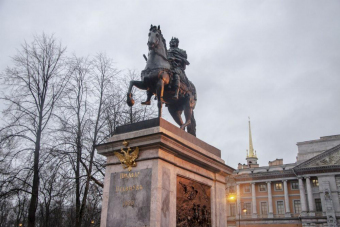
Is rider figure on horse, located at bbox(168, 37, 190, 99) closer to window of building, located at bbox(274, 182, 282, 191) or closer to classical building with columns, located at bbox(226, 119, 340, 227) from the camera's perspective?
classical building with columns, located at bbox(226, 119, 340, 227)

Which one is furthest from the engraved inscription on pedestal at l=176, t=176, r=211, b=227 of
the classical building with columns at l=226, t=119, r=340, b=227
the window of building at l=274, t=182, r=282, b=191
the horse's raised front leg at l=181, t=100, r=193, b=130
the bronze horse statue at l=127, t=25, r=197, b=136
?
the window of building at l=274, t=182, r=282, b=191

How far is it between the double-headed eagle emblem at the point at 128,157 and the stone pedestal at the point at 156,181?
0.27 feet

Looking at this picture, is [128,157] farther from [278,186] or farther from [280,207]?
[278,186]

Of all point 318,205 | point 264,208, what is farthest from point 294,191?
point 264,208

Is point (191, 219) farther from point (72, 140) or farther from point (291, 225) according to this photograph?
point (291, 225)

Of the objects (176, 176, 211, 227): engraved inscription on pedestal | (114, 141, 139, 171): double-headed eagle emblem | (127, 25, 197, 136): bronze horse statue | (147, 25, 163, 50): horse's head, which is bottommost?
(176, 176, 211, 227): engraved inscription on pedestal

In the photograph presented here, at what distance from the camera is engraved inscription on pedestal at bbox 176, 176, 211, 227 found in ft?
25.5

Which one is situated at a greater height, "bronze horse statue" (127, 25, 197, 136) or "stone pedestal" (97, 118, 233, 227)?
"bronze horse statue" (127, 25, 197, 136)

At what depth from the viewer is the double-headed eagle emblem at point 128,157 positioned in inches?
295

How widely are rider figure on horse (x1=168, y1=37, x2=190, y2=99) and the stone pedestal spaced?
5.26 feet

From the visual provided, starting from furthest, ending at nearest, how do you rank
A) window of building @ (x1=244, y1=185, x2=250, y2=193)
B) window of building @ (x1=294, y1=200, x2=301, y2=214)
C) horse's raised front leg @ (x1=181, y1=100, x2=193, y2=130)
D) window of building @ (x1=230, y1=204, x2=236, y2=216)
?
window of building @ (x1=244, y1=185, x2=250, y2=193) → window of building @ (x1=230, y1=204, x2=236, y2=216) → window of building @ (x1=294, y1=200, x2=301, y2=214) → horse's raised front leg @ (x1=181, y1=100, x2=193, y2=130)

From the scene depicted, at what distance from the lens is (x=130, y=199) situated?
→ 722 cm

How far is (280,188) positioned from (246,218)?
31.8 ft

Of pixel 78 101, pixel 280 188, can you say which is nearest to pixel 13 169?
pixel 78 101
